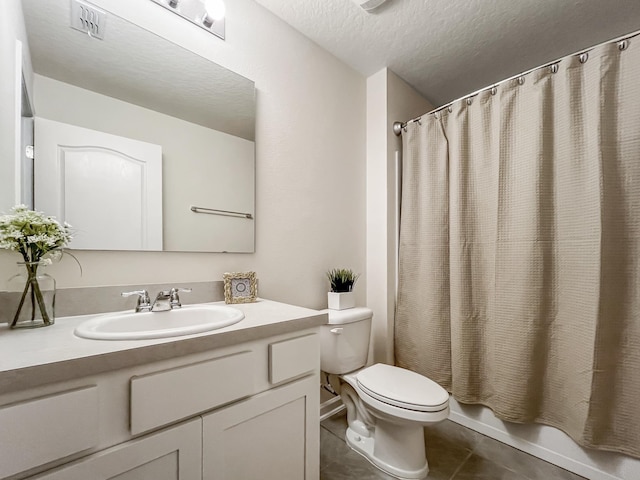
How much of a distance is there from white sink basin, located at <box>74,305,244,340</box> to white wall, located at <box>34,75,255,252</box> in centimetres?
29

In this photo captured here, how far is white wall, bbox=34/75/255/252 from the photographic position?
996mm

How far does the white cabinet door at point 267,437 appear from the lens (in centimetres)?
80

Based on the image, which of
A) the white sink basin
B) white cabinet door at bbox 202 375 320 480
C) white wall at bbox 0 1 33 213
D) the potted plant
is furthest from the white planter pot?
white wall at bbox 0 1 33 213

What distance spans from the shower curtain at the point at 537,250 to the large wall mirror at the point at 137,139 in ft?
3.84

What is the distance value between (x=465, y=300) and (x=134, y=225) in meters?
1.69

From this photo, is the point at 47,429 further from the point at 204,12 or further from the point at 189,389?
the point at 204,12

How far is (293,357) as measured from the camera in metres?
0.97

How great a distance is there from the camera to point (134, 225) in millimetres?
1102

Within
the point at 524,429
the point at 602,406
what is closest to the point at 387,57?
the point at 602,406

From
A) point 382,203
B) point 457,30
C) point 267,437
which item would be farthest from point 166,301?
Result: point 457,30

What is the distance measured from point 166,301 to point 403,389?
1077 millimetres

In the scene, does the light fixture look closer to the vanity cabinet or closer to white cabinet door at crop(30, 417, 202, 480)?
the vanity cabinet

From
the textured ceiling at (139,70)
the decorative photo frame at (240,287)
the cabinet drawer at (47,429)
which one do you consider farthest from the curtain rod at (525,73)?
the cabinet drawer at (47,429)

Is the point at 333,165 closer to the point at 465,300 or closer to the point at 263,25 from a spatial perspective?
the point at 263,25
